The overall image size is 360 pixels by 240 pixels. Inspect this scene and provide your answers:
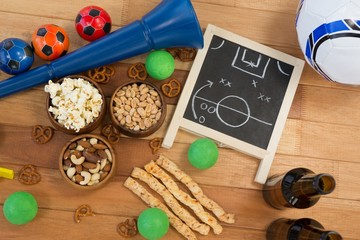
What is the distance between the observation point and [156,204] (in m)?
1.03

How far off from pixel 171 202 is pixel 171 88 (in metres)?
0.30

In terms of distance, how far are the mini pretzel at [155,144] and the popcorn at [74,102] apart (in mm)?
169

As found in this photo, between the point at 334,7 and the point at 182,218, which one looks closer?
the point at 334,7

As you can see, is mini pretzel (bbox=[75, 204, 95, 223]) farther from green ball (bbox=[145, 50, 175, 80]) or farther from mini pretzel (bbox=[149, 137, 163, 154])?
green ball (bbox=[145, 50, 175, 80])

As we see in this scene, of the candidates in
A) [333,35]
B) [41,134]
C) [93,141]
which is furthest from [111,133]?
[333,35]

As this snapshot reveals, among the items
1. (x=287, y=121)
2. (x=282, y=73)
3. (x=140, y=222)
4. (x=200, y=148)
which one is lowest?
(x=140, y=222)

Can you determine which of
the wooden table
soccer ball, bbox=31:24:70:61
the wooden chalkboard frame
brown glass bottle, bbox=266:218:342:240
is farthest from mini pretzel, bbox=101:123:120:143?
brown glass bottle, bbox=266:218:342:240

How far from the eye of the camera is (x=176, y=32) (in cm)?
102

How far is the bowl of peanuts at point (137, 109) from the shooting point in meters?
1.01

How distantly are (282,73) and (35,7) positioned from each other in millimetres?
697

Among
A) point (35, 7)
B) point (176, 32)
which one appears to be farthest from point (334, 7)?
point (35, 7)

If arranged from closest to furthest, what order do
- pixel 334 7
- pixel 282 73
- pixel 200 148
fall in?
pixel 334 7, pixel 200 148, pixel 282 73

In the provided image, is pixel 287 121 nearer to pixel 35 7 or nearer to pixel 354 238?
pixel 354 238

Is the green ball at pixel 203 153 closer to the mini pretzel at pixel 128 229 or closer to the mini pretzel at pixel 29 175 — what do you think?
the mini pretzel at pixel 128 229
